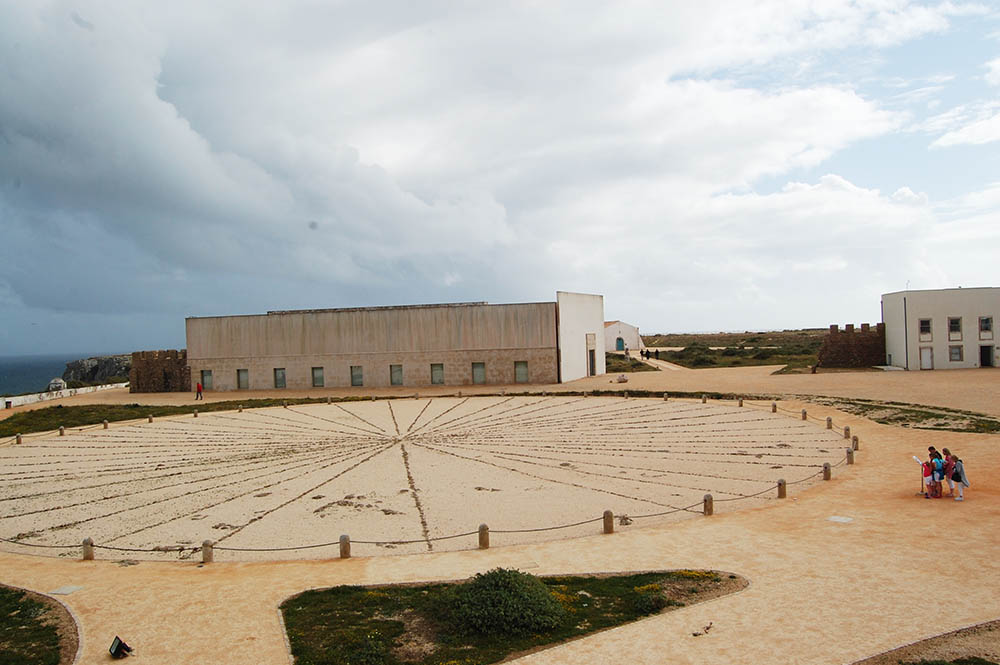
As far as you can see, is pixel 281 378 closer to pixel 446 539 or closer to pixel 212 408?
pixel 212 408

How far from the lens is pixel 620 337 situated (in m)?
85.6

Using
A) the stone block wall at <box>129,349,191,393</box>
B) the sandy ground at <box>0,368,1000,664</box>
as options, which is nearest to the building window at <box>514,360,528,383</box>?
the stone block wall at <box>129,349,191,393</box>

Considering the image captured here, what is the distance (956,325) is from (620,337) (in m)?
42.1

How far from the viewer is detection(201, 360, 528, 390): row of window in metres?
45.7

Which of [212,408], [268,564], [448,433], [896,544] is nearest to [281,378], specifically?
[212,408]

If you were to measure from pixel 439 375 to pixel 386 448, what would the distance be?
71.9 ft

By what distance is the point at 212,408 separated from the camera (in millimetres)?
37656

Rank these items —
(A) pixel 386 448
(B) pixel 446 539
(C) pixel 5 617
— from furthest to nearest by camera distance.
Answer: (A) pixel 386 448 < (B) pixel 446 539 < (C) pixel 5 617

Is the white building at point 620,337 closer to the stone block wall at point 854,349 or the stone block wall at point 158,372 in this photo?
the stone block wall at point 854,349

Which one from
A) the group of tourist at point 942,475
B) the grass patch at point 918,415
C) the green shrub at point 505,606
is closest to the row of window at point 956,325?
the grass patch at point 918,415

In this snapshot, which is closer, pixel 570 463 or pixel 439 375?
pixel 570 463

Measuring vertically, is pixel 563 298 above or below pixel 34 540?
above

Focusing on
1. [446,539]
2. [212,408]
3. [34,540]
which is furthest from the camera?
[212,408]

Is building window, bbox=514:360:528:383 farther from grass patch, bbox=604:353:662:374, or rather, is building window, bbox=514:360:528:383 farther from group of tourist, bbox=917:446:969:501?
group of tourist, bbox=917:446:969:501
